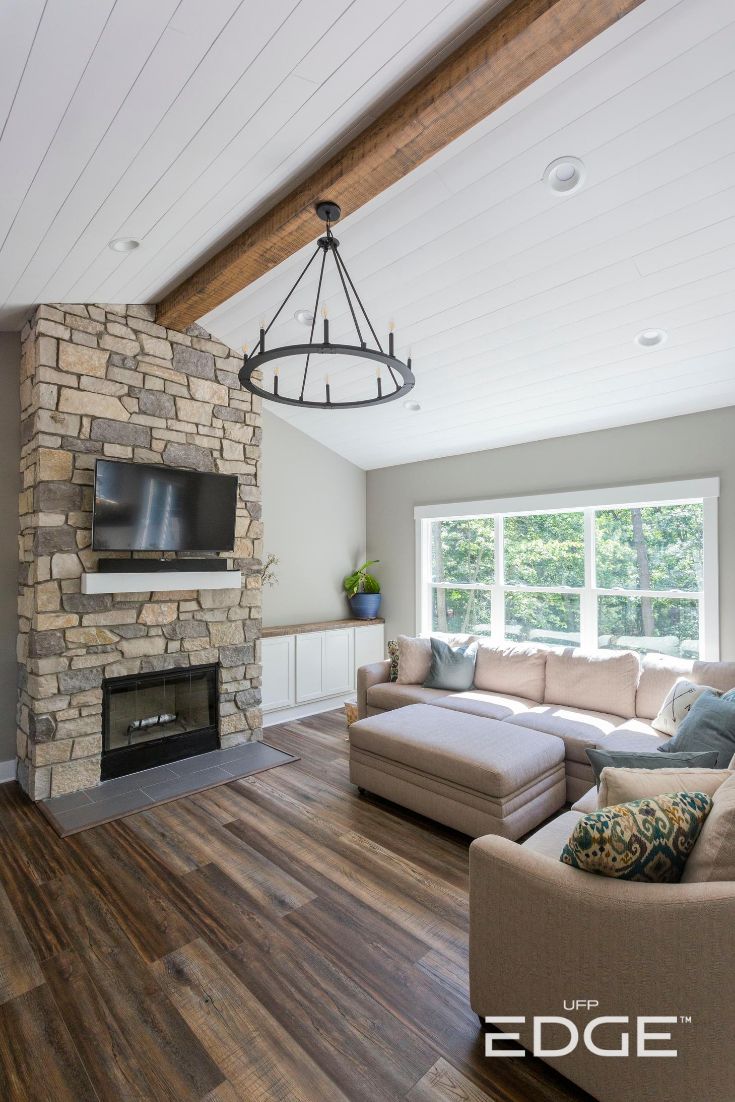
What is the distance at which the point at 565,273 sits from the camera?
3082 millimetres

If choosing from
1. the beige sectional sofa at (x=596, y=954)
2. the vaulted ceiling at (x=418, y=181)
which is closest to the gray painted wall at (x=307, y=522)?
the vaulted ceiling at (x=418, y=181)

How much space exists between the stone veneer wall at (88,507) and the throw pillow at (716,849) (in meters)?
3.54

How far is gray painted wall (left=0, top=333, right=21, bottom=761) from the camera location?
12.6ft

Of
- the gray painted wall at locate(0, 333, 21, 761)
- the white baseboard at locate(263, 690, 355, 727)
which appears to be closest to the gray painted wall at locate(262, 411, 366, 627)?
the white baseboard at locate(263, 690, 355, 727)

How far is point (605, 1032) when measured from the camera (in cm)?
152

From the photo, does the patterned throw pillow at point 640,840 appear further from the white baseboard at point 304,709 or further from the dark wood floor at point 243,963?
the white baseboard at point 304,709

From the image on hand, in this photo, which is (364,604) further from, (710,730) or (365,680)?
(710,730)

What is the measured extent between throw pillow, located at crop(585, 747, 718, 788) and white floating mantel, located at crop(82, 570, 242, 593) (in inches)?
115

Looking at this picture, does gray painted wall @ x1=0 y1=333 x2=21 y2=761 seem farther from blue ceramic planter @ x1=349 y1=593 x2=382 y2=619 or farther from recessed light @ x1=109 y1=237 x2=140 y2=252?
blue ceramic planter @ x1=349 y1=593 x2=382 y2=619

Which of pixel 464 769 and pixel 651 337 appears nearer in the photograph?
pixel 464 769

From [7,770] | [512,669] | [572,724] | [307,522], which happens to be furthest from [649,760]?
[307,522]

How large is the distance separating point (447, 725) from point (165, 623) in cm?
218

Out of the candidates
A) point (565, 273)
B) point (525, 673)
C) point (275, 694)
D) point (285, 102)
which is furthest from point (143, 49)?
point (275, 694)

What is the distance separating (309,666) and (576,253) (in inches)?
158
